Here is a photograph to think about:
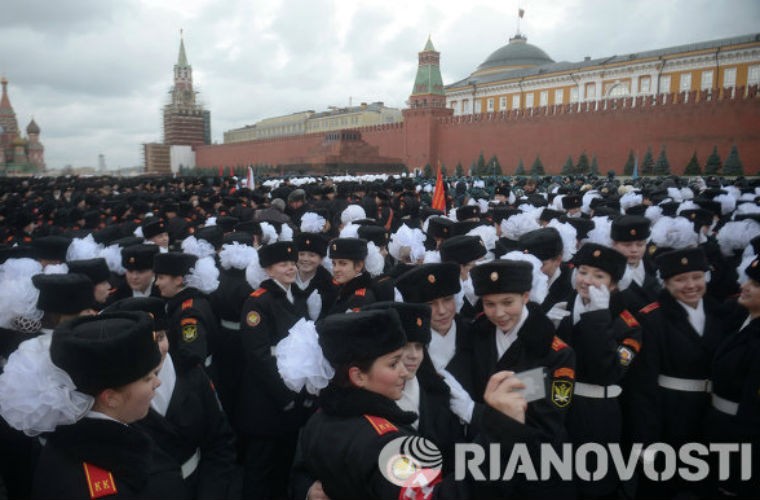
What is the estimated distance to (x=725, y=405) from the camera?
294 cm

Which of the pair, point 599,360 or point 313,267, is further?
point 313,267

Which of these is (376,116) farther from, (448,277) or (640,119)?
(448,277)

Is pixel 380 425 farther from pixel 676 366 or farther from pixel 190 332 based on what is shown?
pixel 676 366

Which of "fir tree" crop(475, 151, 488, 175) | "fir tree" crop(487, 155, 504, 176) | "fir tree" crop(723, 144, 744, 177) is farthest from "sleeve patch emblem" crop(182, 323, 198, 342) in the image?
"fir tree" crop(475, 151, 488, 175)

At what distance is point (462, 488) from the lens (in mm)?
1688

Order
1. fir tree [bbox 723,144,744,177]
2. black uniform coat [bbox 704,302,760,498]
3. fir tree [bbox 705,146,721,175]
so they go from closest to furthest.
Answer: black uniform coat [bbox 704,302,760,498], fir tree [bbox 723,144,744,177], fir tree [bbox 705,146,721,175]

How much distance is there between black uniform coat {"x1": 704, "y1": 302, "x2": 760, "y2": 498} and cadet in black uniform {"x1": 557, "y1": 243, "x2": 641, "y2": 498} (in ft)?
1.58

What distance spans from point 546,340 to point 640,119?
100ft

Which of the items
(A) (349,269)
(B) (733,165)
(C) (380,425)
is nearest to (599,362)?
(C) (380,425)

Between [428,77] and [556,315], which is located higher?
[428,77]

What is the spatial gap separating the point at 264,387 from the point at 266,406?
14 cm

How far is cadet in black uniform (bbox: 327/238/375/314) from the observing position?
3859 mm

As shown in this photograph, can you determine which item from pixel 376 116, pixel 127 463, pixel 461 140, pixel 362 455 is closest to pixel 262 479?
pixel 127 463

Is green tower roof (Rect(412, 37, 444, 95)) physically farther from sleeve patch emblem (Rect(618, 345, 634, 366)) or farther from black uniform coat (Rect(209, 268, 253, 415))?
sleeve patch emblem (Rect(618, 345, 634, 366))
